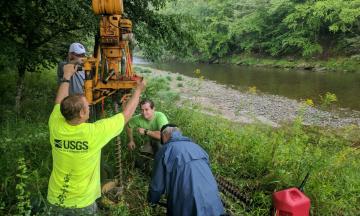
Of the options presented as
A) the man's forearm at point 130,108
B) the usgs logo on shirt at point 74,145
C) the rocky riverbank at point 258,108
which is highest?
the man's forearm at point 130,108

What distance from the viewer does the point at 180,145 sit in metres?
3.86

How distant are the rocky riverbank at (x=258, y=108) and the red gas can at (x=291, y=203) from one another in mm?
6506

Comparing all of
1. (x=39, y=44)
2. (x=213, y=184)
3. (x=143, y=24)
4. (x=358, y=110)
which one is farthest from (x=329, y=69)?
(x=213, y=184)

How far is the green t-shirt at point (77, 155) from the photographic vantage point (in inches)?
124

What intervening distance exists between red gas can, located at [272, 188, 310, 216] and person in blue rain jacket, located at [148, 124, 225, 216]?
38.6 inches

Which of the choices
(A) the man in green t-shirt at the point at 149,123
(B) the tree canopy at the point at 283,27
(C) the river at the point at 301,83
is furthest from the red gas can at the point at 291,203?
(B) the tree canopy at the point at 283,27

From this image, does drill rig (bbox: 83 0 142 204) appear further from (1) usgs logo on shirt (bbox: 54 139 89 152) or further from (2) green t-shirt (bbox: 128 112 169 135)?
(2) green t-shirt (bbox: 128 112 169 135)

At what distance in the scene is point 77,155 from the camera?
10.4 feet

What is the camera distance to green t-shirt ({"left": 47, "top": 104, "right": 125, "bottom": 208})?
3154mm

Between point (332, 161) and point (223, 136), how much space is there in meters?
1.94

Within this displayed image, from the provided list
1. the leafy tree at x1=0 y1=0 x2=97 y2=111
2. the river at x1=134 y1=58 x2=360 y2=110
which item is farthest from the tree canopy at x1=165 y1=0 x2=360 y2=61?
the leafy tree at x1=0 y1=0 x2=97 y2=111

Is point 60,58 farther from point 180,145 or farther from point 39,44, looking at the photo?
point 180,145

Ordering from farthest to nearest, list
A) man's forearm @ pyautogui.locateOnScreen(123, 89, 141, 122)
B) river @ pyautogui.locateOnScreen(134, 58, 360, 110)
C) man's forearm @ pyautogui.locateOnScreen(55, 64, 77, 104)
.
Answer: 1. river @ pyautogui.locateOnScreen(134, 58, 360, 110)
2. man's forearm @ pyautogui.locateOnScreen(55, 64, 77, 104)
3. man's forearm @ pyautogui.locateOnScreen(123, 89, 141, 122)

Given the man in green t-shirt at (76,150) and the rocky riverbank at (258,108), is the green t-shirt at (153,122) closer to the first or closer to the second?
the man in green t-shirt at (76,150)
